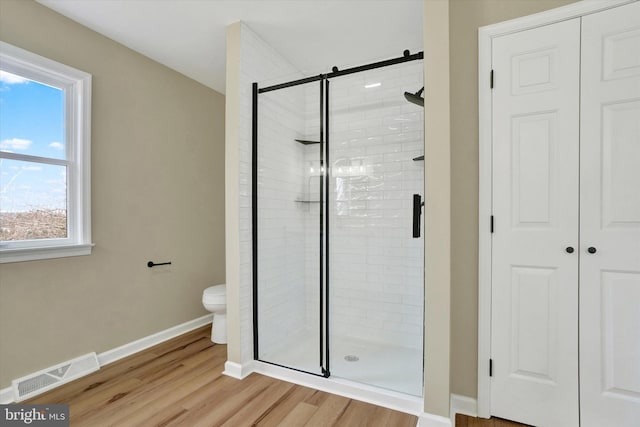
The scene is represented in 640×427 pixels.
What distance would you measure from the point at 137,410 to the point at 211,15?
269 centimetres

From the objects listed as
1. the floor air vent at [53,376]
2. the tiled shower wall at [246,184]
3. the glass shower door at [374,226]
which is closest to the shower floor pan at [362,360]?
the glass shower door at [374,226]

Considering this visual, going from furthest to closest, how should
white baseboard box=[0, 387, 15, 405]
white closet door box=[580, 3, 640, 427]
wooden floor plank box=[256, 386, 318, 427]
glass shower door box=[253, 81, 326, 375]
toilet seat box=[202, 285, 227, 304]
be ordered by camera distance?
toilet seat box=[202, 285, 227, 304], glass shower door box=[253, 81, 326, 375], white baseboard box=[0, 387, 15, 405], wooden floor plank box=[256, 386, 318, 427], white closet door box=[580, 3, 640, 427]

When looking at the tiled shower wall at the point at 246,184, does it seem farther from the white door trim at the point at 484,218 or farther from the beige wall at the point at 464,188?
the white door trim at the point at 484,218

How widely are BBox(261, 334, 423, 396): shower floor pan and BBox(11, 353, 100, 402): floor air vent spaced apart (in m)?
1.30

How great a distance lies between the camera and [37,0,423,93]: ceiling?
226 cm

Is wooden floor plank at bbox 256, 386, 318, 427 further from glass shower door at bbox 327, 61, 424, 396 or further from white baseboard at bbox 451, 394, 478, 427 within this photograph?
white baseboard at bbox 451, 394, 478, 427

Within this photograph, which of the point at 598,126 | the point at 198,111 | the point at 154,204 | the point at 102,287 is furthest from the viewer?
the point at 198,111

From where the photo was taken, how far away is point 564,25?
1.76 meters

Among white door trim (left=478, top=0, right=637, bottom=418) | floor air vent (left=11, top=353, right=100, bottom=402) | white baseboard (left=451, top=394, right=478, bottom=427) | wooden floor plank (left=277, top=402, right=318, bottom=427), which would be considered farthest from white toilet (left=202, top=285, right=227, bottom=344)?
white door trim (left=478, top=0, right=637, bottom=418)

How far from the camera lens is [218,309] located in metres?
2.97

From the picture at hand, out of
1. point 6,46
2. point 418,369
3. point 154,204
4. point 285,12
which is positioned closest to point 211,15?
Answer: point 285,12

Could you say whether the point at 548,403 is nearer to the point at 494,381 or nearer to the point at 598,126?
the point at 494,381

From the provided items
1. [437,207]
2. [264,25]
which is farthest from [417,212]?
[264,25]

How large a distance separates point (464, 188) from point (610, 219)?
2.35 ft
